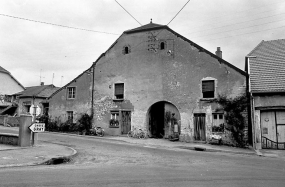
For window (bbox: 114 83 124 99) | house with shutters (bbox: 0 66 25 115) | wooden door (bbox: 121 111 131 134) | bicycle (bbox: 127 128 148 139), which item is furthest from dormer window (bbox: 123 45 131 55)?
house with shutters (bbox: 0 66 25 115)

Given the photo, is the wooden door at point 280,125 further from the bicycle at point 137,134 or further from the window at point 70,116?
the window at point 70,116

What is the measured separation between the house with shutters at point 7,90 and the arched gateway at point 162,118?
2495 cm

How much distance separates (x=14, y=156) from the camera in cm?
1071

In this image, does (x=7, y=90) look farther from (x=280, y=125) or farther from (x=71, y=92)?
(x=280, y=125)

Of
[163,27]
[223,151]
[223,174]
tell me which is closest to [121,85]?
[163,27]

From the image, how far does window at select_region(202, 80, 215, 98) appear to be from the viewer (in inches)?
778

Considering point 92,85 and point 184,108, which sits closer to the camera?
point 184,108

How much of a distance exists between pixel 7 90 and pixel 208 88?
37.1m

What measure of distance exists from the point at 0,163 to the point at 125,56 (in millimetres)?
16077

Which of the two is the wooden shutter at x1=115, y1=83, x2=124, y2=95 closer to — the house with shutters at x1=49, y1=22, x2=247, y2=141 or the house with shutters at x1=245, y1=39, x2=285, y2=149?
the house with shutters at x1=49, y1=22, x2=247, y2=141

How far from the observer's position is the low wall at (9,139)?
14.1 m

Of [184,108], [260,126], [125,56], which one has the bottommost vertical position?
[260,126]

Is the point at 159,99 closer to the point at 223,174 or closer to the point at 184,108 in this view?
the point at 184,108

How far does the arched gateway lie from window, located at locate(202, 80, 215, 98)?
2.84 m
